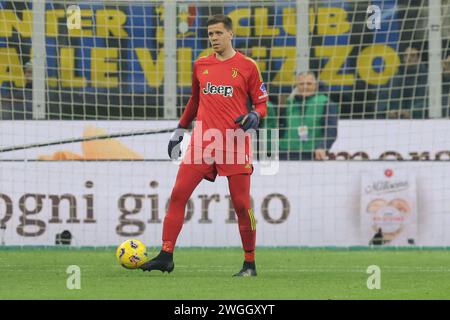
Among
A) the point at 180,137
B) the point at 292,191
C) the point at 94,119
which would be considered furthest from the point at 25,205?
the point at 180,137

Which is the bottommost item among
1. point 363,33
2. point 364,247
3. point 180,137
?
point 364,247

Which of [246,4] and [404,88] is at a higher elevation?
[246,4]

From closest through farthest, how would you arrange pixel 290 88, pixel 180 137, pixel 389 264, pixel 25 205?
pixel 180 137
pixel 389 264
pixel 25 205
pixel 290 88

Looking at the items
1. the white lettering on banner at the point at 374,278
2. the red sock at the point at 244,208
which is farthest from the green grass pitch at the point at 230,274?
the red sock at the point at 244,208

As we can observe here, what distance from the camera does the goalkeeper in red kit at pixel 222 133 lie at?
11.7 metres

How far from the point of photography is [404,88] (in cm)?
1820

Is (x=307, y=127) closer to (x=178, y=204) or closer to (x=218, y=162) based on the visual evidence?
(x=218, y=162)

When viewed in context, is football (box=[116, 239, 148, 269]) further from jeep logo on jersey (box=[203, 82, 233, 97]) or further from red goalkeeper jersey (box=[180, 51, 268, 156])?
jeep logo on jersey (box=[203, 82, 233, 97])

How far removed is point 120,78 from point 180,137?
5.90 meters

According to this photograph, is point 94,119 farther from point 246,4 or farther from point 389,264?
point 389,264

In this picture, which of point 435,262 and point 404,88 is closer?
point 435,262

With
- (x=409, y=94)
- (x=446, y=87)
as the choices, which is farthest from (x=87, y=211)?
(x=446, y=87)

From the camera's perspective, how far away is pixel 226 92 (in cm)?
1180

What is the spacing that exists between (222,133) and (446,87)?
6.94 metres
